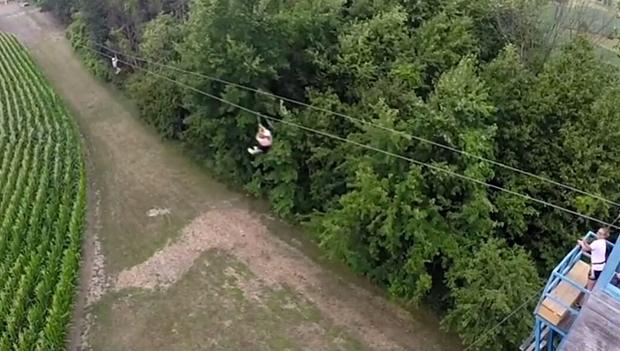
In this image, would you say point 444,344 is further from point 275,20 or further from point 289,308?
point 275,20

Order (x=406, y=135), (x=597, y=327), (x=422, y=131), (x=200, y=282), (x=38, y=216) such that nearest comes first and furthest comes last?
(x=597, y=327) → (x=406, y=135) → (x=422, y=131) → (x=200, y=282) → (x=38, y=216)

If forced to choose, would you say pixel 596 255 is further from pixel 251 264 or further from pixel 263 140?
pixel 251 264

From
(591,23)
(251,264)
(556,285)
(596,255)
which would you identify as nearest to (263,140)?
(251,264)

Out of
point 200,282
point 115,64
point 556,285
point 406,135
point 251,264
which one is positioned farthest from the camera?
point 115,64

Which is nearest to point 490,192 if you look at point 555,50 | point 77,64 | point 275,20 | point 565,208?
point 565,208

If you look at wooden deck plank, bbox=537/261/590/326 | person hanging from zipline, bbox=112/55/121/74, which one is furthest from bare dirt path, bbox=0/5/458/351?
person hanging from zipline, bbox=112/55/121/74

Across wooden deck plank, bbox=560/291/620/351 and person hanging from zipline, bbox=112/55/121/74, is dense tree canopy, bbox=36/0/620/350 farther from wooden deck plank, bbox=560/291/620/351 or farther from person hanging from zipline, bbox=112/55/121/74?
person hanging from zipline, bbox=112/55/121/74

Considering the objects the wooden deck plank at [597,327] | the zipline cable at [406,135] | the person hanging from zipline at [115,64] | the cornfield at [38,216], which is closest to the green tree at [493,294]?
the zipline cable at [406,135]
